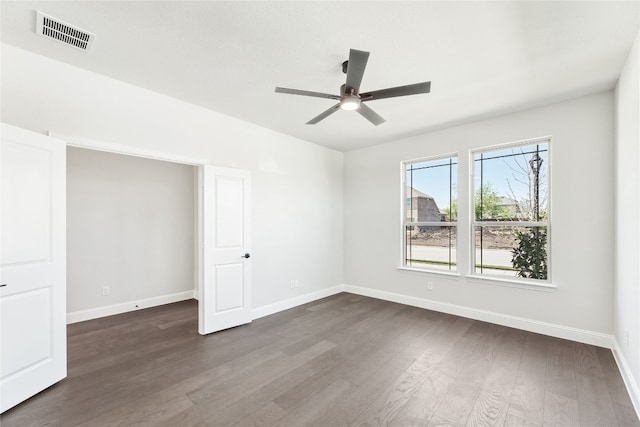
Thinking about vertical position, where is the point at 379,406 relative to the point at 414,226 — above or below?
below

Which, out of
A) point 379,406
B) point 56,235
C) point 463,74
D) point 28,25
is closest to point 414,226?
point 463,74

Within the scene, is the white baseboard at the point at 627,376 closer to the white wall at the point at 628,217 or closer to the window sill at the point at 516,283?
the white wall at the point at 628,217

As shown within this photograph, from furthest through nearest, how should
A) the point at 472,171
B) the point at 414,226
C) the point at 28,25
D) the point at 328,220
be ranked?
the point at 328,220 → the point at 414,226 → the point at 472,171 → the point at 28,25

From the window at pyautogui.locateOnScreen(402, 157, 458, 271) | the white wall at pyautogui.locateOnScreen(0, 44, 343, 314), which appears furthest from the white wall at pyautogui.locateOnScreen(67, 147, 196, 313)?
the window at pyautogui.locateOnScreen(402, 157, 458, 271)

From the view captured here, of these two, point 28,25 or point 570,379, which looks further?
point 570,379

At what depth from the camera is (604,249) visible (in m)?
3.17

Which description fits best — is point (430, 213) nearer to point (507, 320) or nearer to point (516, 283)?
point (516, 283)

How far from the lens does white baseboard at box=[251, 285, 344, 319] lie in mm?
4234

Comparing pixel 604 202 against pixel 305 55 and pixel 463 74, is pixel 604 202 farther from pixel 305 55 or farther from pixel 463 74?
pixel 305 55

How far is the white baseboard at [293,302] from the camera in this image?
4.23 metres

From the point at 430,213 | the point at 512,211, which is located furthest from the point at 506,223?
the point at 430,213

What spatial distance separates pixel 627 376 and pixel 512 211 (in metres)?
2.03

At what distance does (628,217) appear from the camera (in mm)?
2510

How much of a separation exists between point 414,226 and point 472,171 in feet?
4.08
